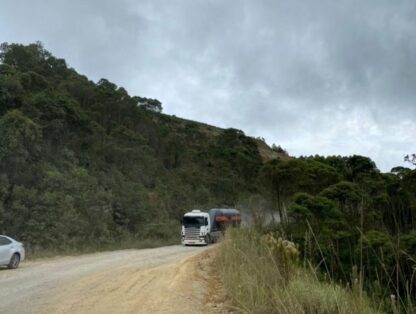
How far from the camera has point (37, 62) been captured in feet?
187

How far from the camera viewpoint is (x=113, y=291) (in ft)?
48.8

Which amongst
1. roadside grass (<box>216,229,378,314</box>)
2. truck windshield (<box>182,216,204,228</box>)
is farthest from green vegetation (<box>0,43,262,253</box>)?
roadside grass (<box>216,229,378,314</box>)

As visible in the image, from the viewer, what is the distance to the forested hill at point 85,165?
119 feet

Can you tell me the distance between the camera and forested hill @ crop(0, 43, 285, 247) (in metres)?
36.2

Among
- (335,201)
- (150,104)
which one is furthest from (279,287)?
(150,104)

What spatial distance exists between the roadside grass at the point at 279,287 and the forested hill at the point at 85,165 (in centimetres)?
2567

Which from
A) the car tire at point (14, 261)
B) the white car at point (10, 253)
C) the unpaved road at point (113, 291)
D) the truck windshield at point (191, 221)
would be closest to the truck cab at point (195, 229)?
the truck windshield at point (191, 221)

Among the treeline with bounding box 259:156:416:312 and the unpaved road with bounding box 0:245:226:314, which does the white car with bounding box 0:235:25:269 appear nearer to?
the unpaved road with bounding box 0:245:226:314

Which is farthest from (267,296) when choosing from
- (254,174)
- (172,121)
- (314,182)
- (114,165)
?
(172,121)

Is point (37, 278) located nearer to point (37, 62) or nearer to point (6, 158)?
point (6, 158)

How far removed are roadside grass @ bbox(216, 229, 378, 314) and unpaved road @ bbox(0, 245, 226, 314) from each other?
3.68 ft

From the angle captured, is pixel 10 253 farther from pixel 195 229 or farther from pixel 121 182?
pixel 121 182

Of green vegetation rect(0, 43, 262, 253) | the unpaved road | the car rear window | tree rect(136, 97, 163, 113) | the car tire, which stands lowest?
the unpaved road

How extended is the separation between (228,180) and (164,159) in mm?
9310
